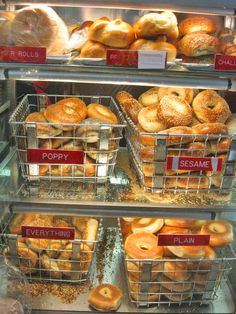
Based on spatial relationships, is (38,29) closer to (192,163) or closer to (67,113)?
(67,113)

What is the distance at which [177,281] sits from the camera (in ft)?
5.24

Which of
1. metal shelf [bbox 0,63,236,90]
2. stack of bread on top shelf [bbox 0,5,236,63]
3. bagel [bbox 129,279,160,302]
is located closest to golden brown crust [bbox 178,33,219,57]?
stack of bread on top shelf [bbox 0,5,236,63]

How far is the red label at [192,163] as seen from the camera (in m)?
1.38

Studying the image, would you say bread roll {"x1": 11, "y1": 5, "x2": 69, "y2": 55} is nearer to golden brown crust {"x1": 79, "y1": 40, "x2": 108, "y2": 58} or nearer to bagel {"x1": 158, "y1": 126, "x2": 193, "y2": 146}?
golden brown crust {"x1": 79, "y1": 40, "x2": 108, "y2": 58}

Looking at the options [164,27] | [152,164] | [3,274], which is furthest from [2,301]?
[164,27]

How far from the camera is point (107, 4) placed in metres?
1.31

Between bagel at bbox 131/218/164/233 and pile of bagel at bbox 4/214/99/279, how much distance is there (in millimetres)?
174

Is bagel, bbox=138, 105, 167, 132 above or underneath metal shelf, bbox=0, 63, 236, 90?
underneath

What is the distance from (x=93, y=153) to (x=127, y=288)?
66 centimetres

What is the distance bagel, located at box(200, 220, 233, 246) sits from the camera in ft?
5.12

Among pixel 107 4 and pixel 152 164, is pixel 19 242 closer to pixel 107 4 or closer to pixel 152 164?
pixel 152 164

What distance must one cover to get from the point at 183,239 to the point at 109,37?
0.80 meters

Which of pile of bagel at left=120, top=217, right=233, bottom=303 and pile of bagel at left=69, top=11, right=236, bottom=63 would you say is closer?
pile of bagel at left=69, top=11, right=236, bottom=63

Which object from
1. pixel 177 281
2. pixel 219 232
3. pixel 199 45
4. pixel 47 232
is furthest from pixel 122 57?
pixel 177 281
